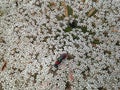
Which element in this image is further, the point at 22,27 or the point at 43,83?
the point at 22,27

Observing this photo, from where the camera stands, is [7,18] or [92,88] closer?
[92,88]

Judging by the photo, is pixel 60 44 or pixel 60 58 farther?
pixel 60 44

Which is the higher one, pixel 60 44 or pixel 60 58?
pixel 60 44

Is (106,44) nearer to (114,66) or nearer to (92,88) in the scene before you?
(114,66)

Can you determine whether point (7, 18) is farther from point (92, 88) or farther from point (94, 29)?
point (92, 88)

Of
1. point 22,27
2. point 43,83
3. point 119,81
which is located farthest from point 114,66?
point 22,27

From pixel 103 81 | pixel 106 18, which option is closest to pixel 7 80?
pixel 103 81

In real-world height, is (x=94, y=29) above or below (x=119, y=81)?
above

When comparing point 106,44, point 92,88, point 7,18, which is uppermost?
point 7,18

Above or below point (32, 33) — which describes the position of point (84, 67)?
below
